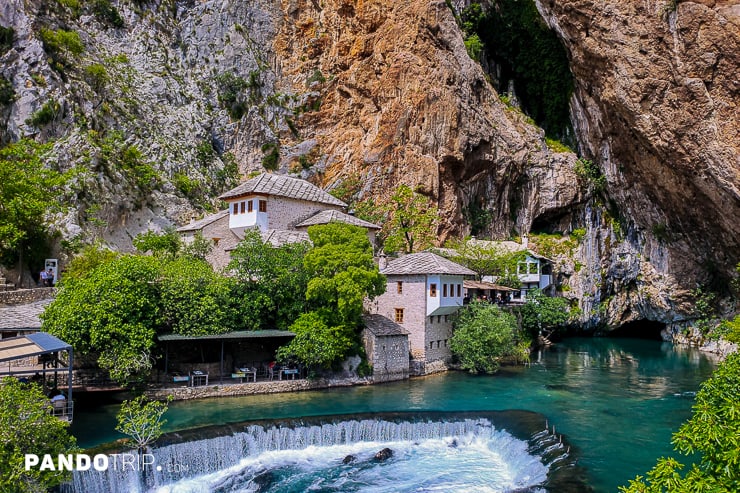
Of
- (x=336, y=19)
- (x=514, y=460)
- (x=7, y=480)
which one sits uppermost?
(x=336, y=19)

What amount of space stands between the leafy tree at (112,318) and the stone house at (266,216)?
11283 mm

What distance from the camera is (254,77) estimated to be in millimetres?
61906

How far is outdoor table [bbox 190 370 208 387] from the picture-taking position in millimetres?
27141

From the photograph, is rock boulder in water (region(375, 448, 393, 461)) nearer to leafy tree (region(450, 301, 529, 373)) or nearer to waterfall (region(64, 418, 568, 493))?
waterfall (region(64, 418, 568, 493))

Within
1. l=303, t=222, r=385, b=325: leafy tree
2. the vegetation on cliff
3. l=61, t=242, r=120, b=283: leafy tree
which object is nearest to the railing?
l=61, t=242, r=120, b=283: leafy tree

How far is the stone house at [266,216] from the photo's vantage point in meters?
37.9

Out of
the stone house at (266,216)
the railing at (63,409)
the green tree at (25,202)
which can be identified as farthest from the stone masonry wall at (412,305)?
the green tree at (25,202)

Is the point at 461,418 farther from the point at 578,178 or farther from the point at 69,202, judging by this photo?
the point at 578,178

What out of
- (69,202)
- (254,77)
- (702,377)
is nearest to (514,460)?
Result: (702,377)

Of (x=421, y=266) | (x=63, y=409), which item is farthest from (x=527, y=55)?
(x=63, y=409)

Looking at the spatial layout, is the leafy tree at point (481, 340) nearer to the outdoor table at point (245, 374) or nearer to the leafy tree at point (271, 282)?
the leafy tree at point (271, 282)

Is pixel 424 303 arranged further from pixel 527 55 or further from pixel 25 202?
pixel 527 55

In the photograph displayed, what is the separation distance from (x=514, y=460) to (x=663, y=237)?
37440mm

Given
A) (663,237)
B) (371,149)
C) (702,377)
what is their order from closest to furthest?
(702,377), (663,237), (371,149)
